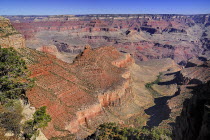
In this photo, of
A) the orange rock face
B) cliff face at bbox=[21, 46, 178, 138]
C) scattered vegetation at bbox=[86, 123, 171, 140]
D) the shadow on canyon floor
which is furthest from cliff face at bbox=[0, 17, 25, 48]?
the shadow on canyon floor

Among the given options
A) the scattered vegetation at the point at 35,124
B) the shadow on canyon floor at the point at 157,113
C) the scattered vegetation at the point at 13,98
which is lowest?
the shadow on canyon floor at the point at 157,113

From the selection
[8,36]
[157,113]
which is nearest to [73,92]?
[8,36]

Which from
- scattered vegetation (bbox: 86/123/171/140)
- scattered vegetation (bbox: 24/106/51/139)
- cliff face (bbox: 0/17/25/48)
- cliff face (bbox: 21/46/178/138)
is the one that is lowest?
scattered vegetation (bbox: 86/123/171/140)

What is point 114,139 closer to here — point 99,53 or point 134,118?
point 134,118

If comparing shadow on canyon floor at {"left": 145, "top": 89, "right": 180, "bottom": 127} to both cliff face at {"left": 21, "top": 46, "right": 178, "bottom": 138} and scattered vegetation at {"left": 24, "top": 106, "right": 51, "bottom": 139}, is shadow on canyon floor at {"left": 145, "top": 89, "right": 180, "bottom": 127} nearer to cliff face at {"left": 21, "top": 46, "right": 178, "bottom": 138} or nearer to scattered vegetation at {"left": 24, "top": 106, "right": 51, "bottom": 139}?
cliff face at {"left": 21, "top": 46, "right": 178, "bottom": 138}

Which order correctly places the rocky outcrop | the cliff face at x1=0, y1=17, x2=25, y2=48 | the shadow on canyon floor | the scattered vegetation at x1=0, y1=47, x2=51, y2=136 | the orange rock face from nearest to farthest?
the rocky outcrop < the scattered vegetation at x1=0, y1=47, x2=51, y2=136 < the orange rock face < the cliff face at x1=0, y1=17, x2=25, y2=48 < the shadow on canyon floor

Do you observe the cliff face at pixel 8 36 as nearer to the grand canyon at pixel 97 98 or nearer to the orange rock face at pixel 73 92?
the grand canyon at pixel 97 98

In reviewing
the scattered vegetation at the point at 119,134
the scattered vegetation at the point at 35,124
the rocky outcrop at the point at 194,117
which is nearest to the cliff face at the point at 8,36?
the scattered vegetation at the point at 35,124

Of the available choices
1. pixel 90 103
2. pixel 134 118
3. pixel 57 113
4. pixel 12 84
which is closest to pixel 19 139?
pixel 12 84
